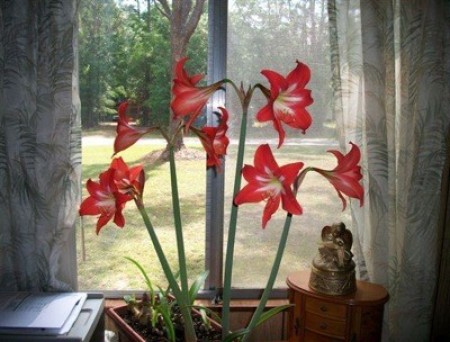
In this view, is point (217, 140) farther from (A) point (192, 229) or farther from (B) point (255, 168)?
(A) point (192, 229)

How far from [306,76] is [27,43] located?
122 centimetres

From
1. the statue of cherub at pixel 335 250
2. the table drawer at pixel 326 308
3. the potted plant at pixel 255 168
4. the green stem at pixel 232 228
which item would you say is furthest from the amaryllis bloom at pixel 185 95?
the table drawer at pixel 326 308

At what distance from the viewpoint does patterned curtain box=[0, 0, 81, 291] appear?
1521 mm

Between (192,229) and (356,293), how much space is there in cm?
79

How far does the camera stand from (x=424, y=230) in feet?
5.37

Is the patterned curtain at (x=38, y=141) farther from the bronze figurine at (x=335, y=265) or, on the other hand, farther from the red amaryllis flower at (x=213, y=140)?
the bronze figurine at (x=335, y=265)

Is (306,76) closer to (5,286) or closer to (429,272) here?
(429,272)

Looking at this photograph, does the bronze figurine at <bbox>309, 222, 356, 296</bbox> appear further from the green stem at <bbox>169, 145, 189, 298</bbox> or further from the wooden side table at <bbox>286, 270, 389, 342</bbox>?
the green stem at <bbox>169, 145, 189, 298</bbox>

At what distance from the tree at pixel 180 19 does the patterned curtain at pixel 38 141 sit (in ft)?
Result: 1.36

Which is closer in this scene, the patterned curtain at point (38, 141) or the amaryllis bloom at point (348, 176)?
the amaryllis bloom at point (348, 176)

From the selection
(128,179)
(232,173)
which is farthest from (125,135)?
(232,173)

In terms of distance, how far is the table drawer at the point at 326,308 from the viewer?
4.73ft

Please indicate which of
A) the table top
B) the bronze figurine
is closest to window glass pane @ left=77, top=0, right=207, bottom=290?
the table top

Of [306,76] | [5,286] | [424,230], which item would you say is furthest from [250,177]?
[5,286]
